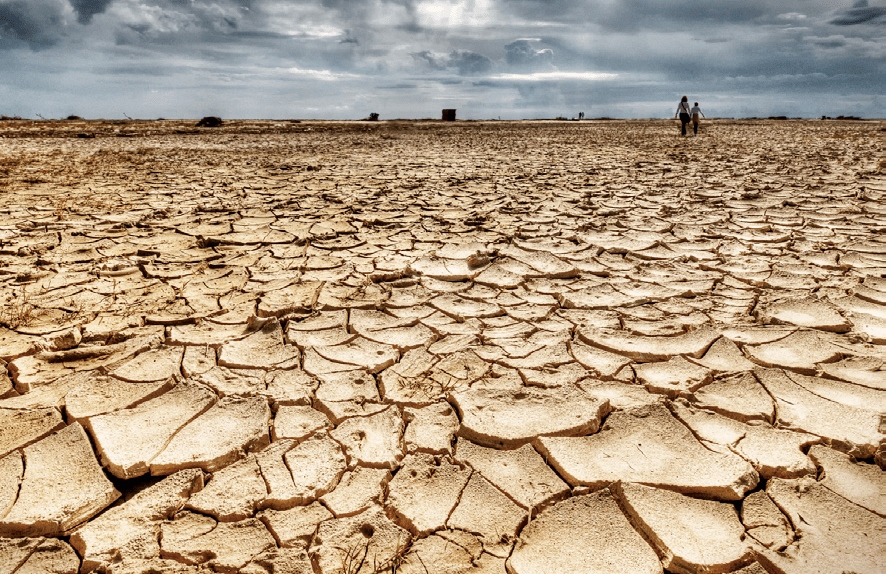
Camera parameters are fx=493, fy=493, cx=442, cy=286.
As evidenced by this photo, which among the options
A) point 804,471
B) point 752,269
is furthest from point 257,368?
point 752,269

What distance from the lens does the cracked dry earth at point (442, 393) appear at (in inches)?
43.1

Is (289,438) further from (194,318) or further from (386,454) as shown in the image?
(194,318)

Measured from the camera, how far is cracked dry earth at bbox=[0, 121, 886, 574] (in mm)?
1095

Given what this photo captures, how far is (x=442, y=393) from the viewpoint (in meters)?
1.63

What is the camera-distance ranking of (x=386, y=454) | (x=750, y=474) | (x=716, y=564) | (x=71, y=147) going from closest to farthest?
(x=716, y=564)
(x=750, y=474)
(x=386, y=454)
(x=71, y=147)

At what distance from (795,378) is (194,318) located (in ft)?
7.60

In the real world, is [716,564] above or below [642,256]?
below

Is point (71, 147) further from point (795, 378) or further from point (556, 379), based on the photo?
point (795, 378)

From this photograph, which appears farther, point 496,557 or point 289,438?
point 289,438

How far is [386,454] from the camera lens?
53.3 inches

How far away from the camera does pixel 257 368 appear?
1778mm

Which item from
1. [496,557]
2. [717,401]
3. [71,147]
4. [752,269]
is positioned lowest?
[496,557]

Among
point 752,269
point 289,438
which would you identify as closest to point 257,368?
point 289,438

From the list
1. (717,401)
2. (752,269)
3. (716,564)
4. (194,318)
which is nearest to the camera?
(716,564)
